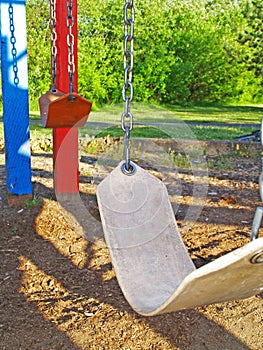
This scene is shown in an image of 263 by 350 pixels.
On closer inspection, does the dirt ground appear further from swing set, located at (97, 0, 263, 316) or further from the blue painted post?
swing set, located at (97, 0, 263, 316)

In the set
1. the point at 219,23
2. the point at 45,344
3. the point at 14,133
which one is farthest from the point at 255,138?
the point at 219,23

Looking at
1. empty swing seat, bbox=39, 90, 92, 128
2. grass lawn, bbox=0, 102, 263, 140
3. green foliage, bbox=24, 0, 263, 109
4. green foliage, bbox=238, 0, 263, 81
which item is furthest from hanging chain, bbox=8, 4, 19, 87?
green foliage, bbox=238, 0, 263, 81

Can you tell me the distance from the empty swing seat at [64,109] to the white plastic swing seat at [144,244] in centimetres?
54

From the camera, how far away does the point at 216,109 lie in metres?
12.6

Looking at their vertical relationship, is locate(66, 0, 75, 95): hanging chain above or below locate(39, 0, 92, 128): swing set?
above

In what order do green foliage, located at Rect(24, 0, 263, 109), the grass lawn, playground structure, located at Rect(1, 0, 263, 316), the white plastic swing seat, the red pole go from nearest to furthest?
1. playground structure, located at Rect(1, 0, 263, 316)
2. the white plastic swing seat
3. the red pole
4. the grass lawn
5. green foliage, located at Rect(24, 0, 263, 109)

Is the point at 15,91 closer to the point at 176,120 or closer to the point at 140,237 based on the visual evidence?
the point at 140,237

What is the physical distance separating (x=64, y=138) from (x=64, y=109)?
37.0 inches

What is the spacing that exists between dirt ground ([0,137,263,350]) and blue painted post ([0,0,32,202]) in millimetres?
246

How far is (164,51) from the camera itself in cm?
1177

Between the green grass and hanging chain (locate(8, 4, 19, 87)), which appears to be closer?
hanging chain (locate(8, 4, 19, 87))

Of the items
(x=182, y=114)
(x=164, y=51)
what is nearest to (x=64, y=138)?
(x=182, y=114)

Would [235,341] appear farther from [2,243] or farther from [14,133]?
[14,133]

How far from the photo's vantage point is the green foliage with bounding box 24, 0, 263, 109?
1025 cm
